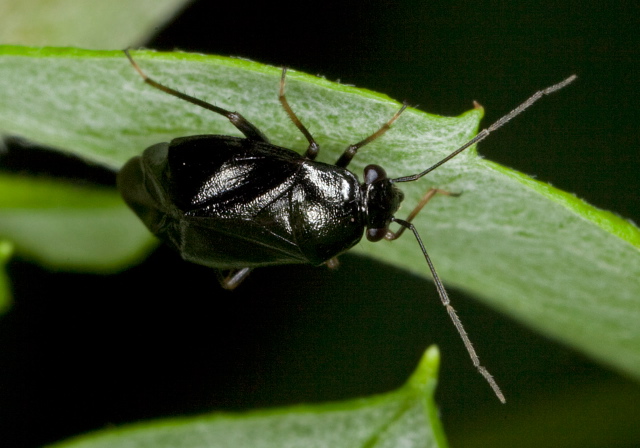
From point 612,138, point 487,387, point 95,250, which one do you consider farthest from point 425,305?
point 95,250

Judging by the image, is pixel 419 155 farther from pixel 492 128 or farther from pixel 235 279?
pixel 235 279

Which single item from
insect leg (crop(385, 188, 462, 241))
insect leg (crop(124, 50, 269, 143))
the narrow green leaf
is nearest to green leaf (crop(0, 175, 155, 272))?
the narrow green leaf

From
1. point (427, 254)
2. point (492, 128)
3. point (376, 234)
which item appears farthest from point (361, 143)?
point (492, 128)

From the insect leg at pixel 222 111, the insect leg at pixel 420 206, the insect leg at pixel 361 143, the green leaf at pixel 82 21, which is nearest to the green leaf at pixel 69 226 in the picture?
the green leaf at pixel 82 21

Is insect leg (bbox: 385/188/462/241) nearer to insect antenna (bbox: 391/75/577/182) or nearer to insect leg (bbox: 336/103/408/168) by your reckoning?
insect antenna (bbox: 391/75/577/182)

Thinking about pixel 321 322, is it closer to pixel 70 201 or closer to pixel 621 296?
pixel 70 201

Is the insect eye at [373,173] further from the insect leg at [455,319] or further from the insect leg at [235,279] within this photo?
the insect leg at [235,279]
